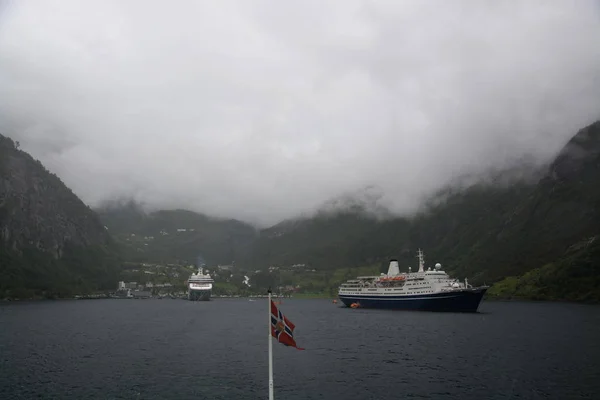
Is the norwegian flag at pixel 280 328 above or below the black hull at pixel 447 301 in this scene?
above

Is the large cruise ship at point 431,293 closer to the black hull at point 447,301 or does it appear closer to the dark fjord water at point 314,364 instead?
the black hull at point 447,301

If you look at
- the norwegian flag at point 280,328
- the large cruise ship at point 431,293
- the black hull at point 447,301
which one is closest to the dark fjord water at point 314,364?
the norwegian flag at point 280,328

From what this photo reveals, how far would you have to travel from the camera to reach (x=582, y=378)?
5772cm

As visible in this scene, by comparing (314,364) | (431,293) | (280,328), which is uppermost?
(280,328)

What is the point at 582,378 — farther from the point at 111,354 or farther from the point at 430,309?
the point at 430,309

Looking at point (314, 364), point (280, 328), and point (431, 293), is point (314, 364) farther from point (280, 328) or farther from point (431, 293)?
point (431, 293)

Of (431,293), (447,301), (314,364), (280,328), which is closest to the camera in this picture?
(280,328)

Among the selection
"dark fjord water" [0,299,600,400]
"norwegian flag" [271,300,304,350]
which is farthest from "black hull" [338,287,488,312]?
"norwegian flag" [271,300,304,350]

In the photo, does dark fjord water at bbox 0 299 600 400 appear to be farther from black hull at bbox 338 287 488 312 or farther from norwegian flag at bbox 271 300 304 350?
black hull at bbox 338 287 488 312

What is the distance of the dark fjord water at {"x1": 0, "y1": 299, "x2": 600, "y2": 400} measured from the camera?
52875 mm

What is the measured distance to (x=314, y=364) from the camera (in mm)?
70438

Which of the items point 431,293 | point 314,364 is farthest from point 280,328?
point 431,293

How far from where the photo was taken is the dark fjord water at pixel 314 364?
52875 millimetres

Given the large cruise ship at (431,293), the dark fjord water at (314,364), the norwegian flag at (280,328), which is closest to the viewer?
the norwegian flag at (280,328)
